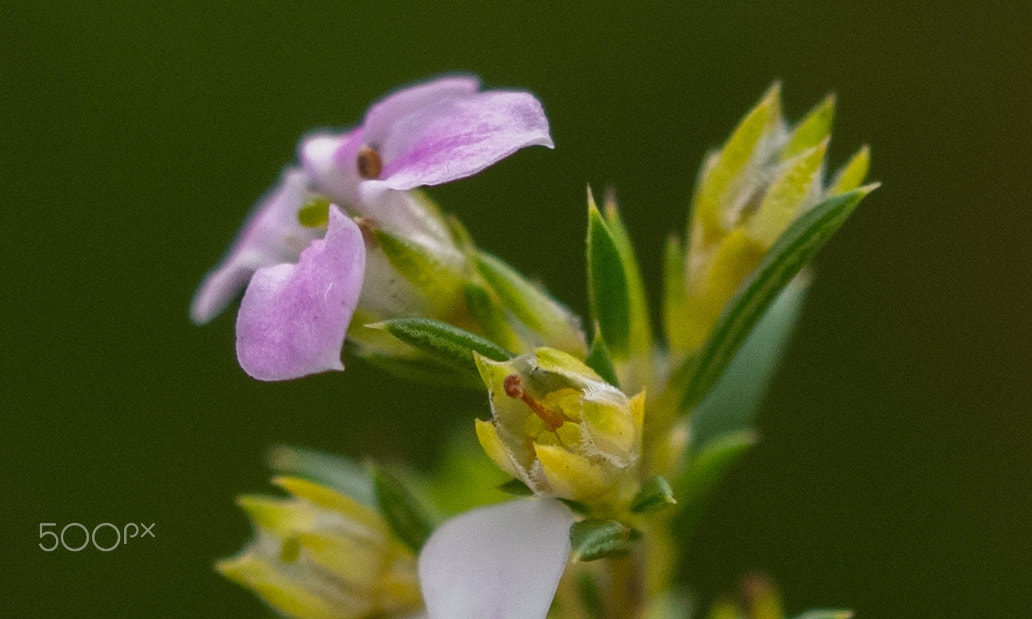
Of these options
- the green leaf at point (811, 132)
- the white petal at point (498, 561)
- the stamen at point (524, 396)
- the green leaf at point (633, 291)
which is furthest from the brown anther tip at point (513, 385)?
the green leaf at point (811, 132)

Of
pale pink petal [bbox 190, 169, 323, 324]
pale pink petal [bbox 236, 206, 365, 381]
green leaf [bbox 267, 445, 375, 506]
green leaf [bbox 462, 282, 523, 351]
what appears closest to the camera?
pale pink petal [bbox 236, 206, 365, 381]

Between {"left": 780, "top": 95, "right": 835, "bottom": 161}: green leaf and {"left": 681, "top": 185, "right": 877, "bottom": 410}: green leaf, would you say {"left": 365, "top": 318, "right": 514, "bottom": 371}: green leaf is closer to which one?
{"left": 681, "top": 185, "right": 877, "bottom": 410}: green leaf

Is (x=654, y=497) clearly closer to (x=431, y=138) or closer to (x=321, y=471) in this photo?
(x=431, y=138)

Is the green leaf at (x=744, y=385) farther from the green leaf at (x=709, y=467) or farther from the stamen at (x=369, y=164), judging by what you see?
the stamen at (x=369, y=164)

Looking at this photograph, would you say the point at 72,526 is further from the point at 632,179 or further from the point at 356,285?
the point at 632,179

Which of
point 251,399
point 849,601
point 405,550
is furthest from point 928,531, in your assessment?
point 405,550

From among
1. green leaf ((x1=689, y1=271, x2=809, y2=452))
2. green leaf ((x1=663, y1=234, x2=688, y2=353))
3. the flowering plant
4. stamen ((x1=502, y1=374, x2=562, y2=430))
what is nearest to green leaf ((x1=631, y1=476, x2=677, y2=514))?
the flowering plant
